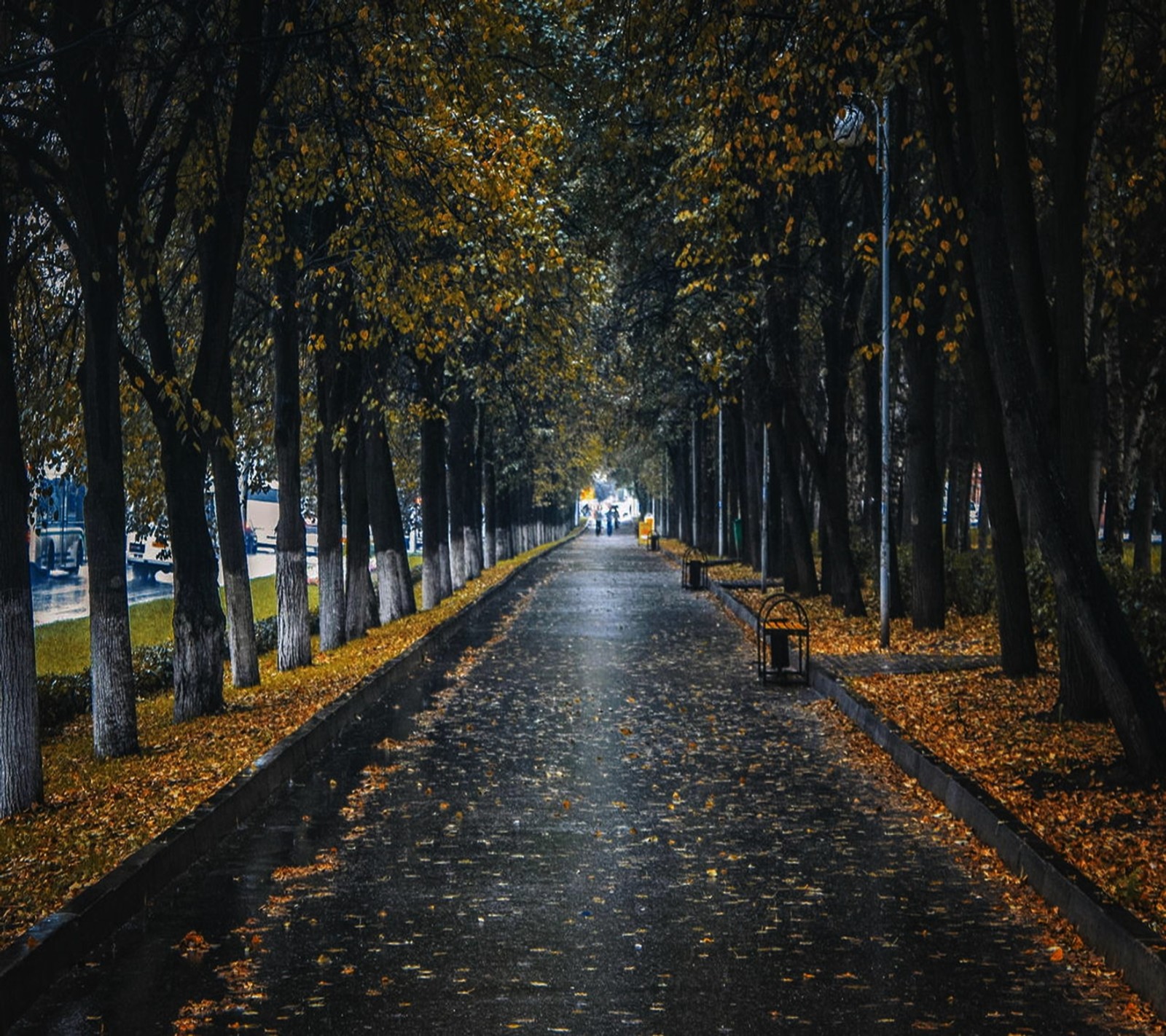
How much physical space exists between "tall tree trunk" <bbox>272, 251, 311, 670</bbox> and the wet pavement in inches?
234

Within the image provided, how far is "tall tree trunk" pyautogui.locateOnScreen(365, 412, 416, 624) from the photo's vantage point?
2788 centimetres

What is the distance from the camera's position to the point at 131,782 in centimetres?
1173

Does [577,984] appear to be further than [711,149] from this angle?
No

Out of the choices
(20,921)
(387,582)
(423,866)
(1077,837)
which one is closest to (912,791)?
(1077,837)

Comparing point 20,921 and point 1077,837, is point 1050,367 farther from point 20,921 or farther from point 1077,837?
point 20,921

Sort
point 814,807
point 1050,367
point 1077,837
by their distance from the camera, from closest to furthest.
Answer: point 1077,837
point 814,807
point 1050,367

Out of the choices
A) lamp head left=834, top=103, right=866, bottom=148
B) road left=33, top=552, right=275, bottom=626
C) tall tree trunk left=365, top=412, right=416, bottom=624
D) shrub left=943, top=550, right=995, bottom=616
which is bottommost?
road left=33, top=552, right=275, bottom=626

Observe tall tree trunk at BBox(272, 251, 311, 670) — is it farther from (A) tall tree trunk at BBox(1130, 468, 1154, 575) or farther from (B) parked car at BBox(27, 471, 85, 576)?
(B) parked car at BBox(27, 471, 85, 576)

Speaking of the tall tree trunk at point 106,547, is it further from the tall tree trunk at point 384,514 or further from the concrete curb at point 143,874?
the tall tree trunk at point 384,514

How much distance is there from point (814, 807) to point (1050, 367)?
12.5ft

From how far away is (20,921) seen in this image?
7.44 m

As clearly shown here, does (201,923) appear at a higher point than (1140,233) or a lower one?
lower

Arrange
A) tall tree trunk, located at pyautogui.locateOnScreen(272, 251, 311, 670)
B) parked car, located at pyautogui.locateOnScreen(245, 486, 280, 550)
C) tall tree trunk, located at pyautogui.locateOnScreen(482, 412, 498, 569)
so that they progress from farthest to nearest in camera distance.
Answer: parked car, located at pyautogui.locateOnScreen(245, 486, 280, 550)
tall tree trunk, located at pyautogui.locateOnScreen(482, 412, 498, 569)
tall tree trunk, located at pyautogui.locateOnScreen(272, 251, 311, 670)

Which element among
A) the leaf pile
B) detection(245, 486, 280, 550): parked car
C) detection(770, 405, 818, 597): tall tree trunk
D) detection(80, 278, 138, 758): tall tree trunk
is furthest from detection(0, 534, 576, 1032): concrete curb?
A: detection(245, 486, 280, 550): parked car
